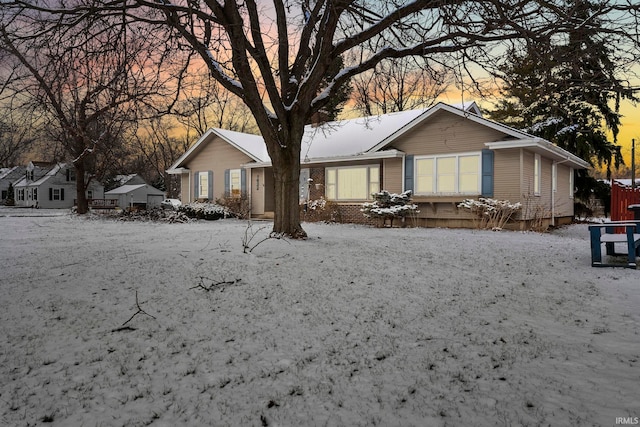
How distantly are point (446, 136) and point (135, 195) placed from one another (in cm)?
4759

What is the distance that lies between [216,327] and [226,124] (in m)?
41.9

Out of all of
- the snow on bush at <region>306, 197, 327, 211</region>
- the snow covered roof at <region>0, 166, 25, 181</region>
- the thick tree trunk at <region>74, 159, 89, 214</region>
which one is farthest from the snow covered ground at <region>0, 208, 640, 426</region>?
the snow covered roof at <region>0, 166, 25, 181</region>

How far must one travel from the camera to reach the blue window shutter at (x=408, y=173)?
16.8 m

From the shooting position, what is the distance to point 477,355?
3.38m

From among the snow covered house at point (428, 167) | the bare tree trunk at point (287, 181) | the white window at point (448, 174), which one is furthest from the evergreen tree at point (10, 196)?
the bare tree trunk at point (287, 181)

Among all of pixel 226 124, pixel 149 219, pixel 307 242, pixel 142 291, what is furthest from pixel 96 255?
pixel 226 124

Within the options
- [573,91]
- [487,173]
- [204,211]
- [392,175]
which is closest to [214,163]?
[204,211]

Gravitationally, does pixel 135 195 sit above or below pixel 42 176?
below

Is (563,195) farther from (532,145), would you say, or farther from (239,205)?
(239,205)

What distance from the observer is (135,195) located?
53.3 meters

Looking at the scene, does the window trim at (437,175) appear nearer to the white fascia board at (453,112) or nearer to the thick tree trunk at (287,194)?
the white fascia board at (453,112)

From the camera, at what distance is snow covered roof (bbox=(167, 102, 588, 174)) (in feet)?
49.1

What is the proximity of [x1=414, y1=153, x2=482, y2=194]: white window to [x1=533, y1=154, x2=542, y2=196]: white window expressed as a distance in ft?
7.74

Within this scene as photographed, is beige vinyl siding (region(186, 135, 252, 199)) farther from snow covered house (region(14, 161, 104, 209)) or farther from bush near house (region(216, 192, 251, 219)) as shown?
snow covered house (region(14, 161, 104, 209))
